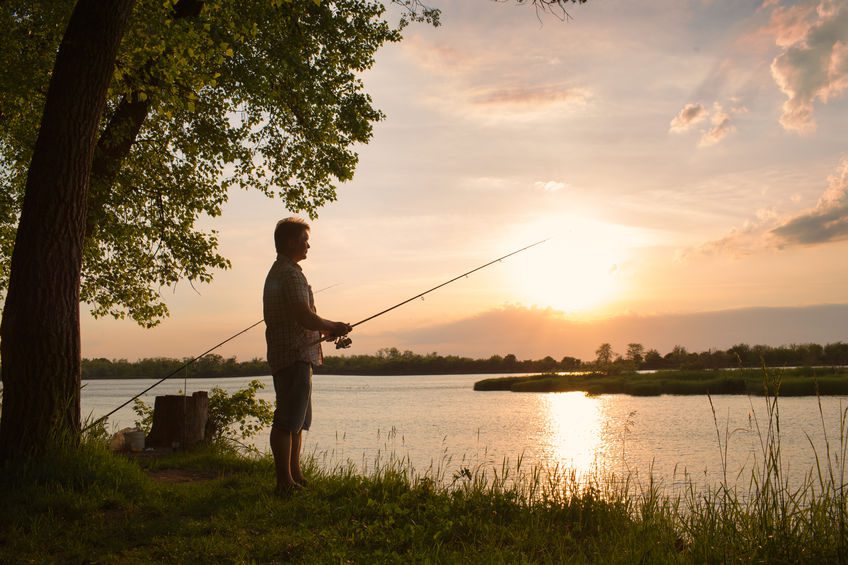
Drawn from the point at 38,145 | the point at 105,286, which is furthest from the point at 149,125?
the point at 38,145

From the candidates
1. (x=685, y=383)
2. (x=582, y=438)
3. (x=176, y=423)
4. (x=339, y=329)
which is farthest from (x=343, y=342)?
(x=685, y=383)

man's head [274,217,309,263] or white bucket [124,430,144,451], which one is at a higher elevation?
man's head [274,217,309,263]

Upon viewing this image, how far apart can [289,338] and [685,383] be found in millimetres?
40452

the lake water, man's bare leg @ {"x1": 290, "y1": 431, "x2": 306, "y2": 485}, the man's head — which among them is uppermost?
the man's head

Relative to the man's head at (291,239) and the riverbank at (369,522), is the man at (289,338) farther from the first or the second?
the riverbank at (369,522)

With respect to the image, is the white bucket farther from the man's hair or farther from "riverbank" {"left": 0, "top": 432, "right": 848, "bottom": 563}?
the man's hair

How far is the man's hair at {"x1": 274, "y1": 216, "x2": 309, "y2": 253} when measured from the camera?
239 inches

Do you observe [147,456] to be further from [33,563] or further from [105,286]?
[105,286]

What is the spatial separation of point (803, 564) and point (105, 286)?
13.0 metres

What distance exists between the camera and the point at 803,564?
4191mm

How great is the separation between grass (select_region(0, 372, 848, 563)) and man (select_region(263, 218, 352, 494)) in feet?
1.87

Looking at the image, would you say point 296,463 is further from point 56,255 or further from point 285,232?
point 56,255

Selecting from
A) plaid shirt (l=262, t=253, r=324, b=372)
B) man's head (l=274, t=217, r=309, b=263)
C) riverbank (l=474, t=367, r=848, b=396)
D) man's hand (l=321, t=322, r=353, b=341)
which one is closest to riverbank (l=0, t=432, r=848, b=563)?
plaid shirt (l=262, t=253, r=324, b=372)

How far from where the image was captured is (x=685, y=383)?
138 feet
